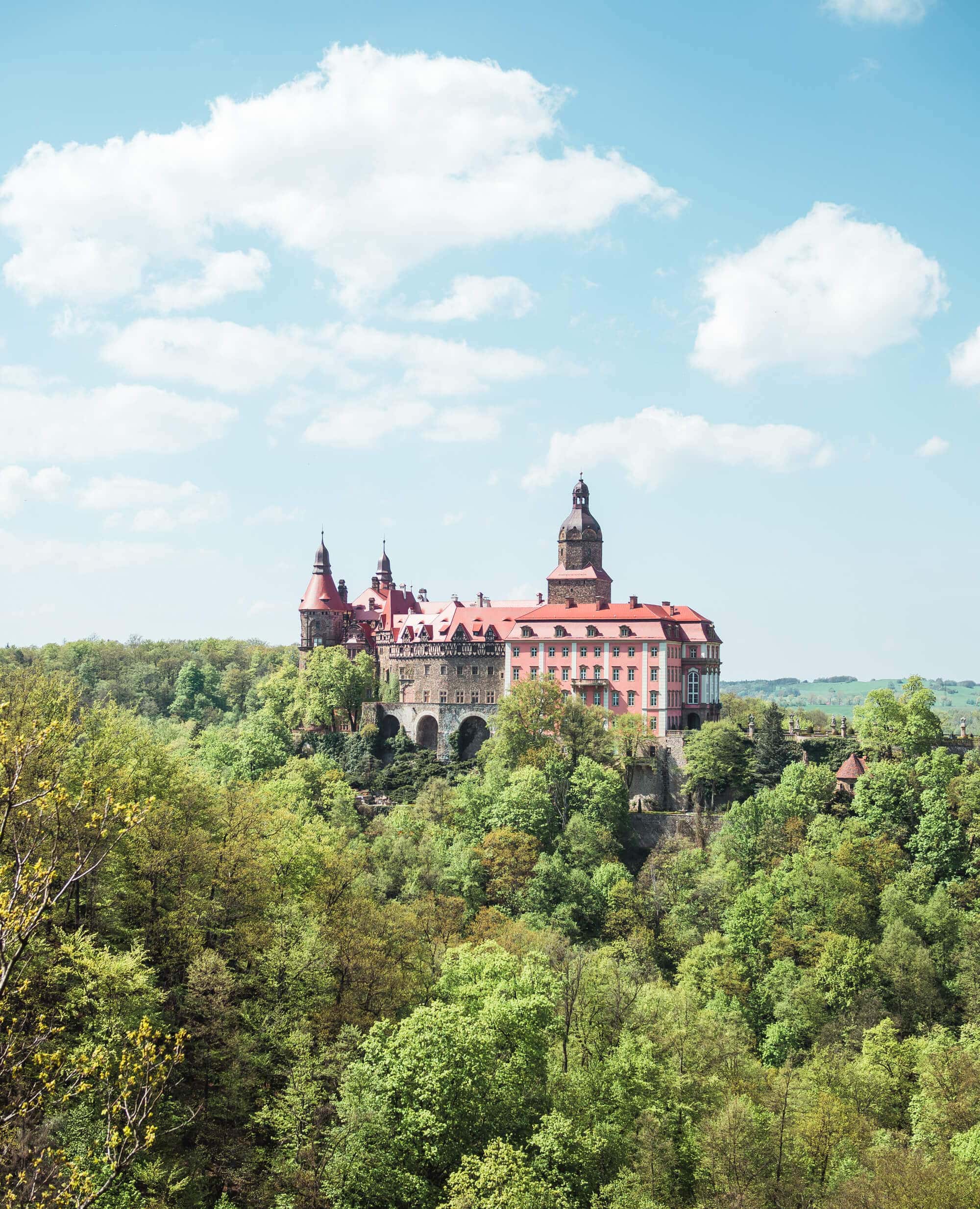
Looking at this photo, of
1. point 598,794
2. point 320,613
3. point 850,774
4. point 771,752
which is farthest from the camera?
point 320,613

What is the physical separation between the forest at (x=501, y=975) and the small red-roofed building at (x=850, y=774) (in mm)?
595

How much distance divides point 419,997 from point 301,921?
4260mm

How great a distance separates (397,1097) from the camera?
27.4 meters

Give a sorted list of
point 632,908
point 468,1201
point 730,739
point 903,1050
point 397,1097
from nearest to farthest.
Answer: point 468,1201 < point 397,1097 < point 903,1050 < point 632,908 < point 730,739

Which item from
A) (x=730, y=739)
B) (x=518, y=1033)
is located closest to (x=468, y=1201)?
(x=518, y=1033)

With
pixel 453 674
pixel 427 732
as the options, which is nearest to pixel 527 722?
pixel 453 674

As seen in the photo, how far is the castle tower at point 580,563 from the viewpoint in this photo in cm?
8038

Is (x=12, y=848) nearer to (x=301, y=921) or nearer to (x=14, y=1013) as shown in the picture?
(x=14, y=1013)

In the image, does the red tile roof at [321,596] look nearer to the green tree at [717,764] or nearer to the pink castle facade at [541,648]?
the pink castle facade at [541,648]

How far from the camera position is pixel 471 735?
3093 inches

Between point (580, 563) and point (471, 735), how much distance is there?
14.5m

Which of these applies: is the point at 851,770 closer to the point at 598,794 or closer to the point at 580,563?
the point at 598,794

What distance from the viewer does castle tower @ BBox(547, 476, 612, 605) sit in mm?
80375

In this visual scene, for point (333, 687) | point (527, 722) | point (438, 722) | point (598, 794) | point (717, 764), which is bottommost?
point (598, 794)
